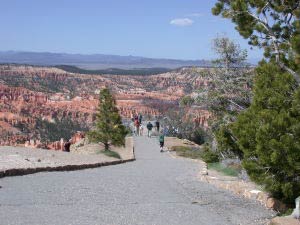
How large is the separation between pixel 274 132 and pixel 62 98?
116m

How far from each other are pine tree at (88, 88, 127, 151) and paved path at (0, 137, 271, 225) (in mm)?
14482

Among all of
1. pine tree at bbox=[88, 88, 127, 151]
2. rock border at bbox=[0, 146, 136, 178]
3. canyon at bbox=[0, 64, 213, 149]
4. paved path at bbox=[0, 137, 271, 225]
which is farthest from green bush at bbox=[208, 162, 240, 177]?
canyon at bbox=[0, 64, 213, 149]

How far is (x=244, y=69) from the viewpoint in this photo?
973 inches

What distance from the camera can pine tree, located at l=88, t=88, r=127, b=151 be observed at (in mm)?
32000

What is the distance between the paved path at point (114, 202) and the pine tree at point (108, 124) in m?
14.5

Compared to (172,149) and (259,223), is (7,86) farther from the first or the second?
(259,223)

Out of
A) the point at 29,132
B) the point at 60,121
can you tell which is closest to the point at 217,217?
the point at 29,132

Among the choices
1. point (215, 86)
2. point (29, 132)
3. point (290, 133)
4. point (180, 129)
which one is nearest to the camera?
point (290, 133)

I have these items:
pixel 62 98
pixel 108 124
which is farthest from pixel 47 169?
pixel 62 98

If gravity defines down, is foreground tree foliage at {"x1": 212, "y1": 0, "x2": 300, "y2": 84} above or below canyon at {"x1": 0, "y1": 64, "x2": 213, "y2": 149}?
above

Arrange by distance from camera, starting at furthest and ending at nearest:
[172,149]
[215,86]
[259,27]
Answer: [172,149], [215,86], [259,27]

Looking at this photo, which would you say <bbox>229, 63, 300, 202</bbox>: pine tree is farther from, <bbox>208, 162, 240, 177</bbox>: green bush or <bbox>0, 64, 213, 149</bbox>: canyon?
<bbox>0, 64, 213, 149</bbox>: canyon

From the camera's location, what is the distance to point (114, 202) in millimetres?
12500

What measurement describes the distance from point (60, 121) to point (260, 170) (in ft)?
262
